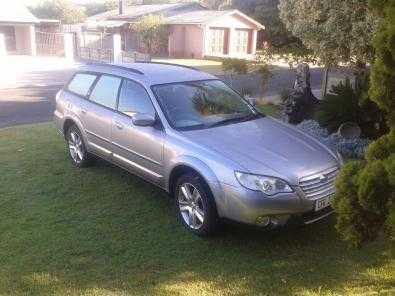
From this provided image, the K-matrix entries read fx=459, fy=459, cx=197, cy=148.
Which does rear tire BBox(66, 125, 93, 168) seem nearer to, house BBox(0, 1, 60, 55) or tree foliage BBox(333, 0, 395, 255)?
tree foliage BBox(333, 0, 395, 255)

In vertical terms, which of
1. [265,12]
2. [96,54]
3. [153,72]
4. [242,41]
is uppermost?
[265,12]

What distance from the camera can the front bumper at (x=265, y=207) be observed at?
4254 mm

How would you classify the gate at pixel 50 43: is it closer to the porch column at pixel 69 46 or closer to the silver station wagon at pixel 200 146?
the porch column at pixel 69 46

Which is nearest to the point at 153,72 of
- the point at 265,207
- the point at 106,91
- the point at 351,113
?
the point at 106,91

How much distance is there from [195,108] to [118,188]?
1.60 m

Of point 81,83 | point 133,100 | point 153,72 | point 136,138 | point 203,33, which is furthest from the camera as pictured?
point 203,33

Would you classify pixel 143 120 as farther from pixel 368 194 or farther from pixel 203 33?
pixel 203 33

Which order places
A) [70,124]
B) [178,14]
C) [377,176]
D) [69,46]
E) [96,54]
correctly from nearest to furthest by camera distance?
1. [377,176]
2. [70,124]
3. [96,54]
4. [69,46]
5. [178,14]

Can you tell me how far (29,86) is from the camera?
744 inches

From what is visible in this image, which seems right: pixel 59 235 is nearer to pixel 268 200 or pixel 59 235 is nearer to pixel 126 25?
pixel 268 200

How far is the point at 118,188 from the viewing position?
620cm

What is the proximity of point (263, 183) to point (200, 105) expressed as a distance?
5.45 feet

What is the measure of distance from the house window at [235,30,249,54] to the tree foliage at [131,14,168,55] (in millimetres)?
6074

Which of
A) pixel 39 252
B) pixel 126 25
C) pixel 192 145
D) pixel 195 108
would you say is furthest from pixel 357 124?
pixel 126 25
